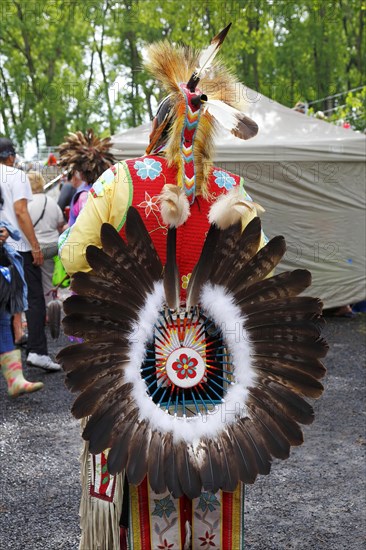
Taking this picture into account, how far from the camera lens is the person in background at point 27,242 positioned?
4.88m

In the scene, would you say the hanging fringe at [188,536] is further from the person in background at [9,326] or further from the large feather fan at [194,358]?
the person in background at [9,326]

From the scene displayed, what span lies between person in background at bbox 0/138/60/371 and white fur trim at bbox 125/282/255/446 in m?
3.17

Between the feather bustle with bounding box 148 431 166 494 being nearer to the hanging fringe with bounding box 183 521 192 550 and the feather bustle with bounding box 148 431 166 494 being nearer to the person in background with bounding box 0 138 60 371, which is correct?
the hanging fringe with bounding box 183 521 192 550

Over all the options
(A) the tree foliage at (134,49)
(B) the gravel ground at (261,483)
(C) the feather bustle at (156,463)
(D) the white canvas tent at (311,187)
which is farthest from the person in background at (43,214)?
(A) the tree foliage at (134,49)

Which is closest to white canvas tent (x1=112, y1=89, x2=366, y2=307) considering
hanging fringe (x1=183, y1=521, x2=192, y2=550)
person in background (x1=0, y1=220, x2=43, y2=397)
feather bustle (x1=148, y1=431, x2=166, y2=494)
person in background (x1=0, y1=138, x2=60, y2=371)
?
person in background (x1=0, y1=138, x2=60, y2=371)

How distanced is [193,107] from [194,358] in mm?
690

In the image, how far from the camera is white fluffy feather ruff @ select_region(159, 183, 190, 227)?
1.94 metres

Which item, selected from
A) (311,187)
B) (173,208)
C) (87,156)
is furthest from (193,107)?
(311,187)

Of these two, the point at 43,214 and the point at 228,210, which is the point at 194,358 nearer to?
the point at 228,210

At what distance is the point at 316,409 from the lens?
4.77m

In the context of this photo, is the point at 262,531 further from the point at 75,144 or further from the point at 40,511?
the point at 75,144

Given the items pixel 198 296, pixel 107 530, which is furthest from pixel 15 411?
pixel 198 296

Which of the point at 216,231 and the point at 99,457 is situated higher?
the point at 216,231

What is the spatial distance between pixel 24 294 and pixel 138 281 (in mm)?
2739
